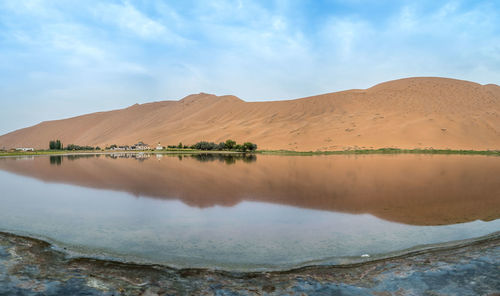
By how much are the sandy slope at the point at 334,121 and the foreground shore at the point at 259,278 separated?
66.7 m

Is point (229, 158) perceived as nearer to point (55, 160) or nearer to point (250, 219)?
point (55, 160)

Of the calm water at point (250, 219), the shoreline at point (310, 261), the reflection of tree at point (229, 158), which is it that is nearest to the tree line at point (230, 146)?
the reflection of tree at point (229, 158)

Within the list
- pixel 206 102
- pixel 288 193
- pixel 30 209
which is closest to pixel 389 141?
pixel 288 193

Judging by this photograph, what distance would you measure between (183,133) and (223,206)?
110 m

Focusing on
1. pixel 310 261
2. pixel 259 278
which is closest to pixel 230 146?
pixel 310 261

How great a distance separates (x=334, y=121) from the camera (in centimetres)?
9556

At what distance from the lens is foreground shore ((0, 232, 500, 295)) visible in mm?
5902

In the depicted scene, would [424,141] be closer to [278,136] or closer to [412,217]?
[278,136]

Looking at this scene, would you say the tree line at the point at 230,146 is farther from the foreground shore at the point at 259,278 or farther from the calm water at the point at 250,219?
the foreground shore at the point at 259,278

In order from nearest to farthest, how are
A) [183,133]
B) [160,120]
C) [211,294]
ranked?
[211,294]
[183,133]
[160,120]

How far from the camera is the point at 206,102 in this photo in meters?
160

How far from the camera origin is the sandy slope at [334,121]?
75.9 m

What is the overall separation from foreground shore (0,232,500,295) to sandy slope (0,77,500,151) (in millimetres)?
66689

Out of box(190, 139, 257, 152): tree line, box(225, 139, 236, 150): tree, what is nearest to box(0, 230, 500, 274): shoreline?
box(190, 139, 257, 152): tree line
